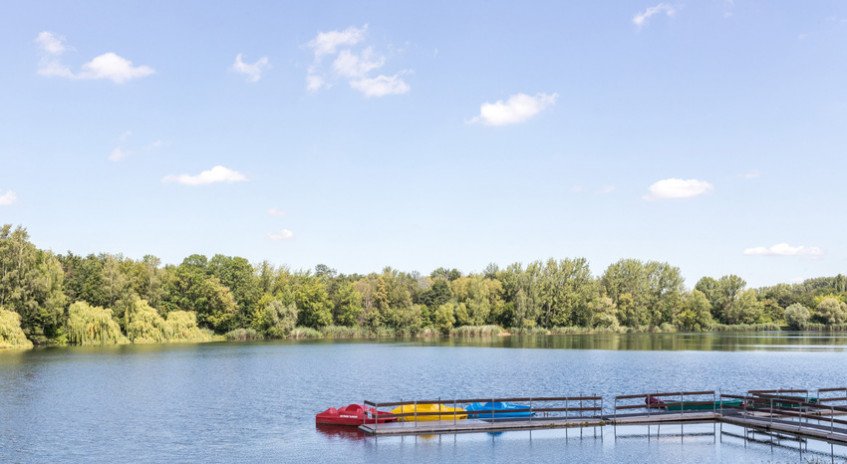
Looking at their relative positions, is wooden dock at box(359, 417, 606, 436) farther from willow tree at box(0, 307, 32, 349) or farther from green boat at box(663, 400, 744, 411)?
willow tree at box(0, 307, 32, 349)

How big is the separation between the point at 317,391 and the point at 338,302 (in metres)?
90.4

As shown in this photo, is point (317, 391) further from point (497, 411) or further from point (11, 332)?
point (11, 332)

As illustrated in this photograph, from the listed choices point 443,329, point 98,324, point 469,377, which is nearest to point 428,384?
point 469,377

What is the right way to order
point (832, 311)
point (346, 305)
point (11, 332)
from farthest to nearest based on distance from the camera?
point (832, 311) → point (346, 305) → point (11, 332)

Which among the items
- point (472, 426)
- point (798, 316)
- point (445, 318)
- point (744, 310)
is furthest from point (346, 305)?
point (472, 426)

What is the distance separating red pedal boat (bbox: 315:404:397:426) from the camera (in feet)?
112

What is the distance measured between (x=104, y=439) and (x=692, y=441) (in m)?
26.2

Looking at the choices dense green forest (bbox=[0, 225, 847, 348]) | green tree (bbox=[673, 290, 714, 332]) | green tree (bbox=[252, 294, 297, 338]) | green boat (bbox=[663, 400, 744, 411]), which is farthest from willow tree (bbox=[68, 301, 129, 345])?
green tree (bbox=[673, 290, 714, 332])

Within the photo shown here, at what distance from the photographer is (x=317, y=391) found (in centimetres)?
4809

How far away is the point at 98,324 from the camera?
94.2 metres

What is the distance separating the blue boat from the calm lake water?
2560mm

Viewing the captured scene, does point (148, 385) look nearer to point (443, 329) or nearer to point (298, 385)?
point (298, 385)

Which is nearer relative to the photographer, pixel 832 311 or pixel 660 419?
pixel 660 419

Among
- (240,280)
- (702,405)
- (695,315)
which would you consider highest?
(240,280)
